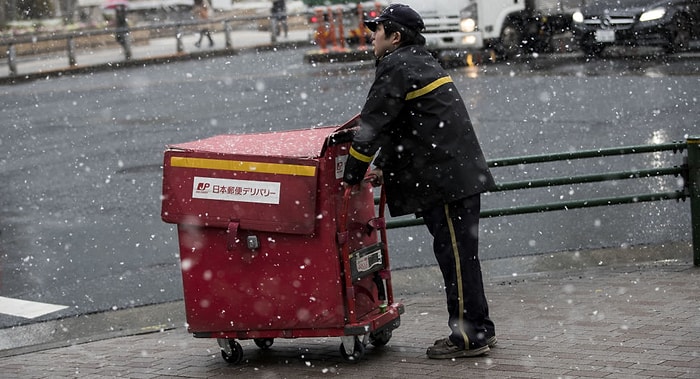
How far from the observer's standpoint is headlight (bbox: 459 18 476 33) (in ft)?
79.2

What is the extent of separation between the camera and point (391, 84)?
625 centimetres

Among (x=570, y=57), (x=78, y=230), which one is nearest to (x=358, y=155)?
(x=78, y=230)

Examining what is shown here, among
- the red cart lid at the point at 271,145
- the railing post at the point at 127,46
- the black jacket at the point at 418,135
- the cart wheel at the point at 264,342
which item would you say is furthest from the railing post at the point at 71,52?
the black jacket at the point at 418,135

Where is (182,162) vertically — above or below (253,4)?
above

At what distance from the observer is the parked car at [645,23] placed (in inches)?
898

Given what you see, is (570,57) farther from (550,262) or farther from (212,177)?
(212,177)

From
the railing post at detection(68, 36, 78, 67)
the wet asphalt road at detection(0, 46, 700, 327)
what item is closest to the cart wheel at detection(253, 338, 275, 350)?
the wet asphalt road at detection(0, 46, 700, 327)

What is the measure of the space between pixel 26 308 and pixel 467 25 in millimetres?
16446

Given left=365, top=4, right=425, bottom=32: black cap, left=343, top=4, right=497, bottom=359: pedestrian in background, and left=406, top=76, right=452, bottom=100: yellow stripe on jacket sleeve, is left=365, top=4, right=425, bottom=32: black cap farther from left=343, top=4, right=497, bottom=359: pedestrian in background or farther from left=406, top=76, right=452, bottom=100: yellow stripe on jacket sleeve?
left=406, top=76, right=452, bottom=100: yellow stripe on jacket sleeve

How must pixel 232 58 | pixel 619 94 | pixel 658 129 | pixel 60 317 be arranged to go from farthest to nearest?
pixel 232 58
pixel 619 94
pixel 658 129
pixel 60 317

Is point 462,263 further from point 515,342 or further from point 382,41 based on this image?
point 382,41

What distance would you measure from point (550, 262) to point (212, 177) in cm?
356

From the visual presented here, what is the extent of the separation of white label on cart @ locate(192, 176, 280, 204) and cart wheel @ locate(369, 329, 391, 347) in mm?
991

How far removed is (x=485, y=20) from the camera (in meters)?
24.3
